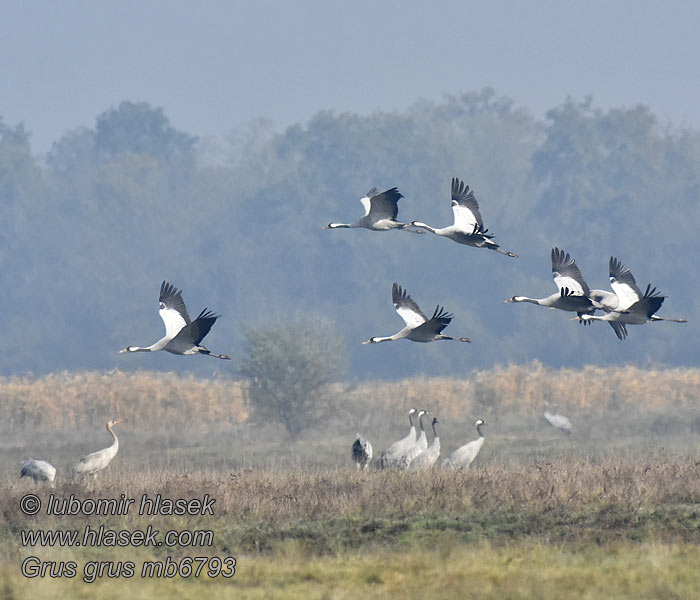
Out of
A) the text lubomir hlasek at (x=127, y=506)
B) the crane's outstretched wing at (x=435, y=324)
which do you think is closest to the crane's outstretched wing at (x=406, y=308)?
the crane's outstretched wing at (x=435, y=324)

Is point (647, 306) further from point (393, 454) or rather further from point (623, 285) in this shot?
point (393, 454)

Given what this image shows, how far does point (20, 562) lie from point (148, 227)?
263 ft

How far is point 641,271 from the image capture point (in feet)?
271

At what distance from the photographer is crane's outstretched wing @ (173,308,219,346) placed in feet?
57.3

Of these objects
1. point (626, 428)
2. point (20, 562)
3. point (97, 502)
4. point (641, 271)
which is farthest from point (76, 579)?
point (641, 271)

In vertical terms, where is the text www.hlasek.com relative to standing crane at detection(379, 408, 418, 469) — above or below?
below

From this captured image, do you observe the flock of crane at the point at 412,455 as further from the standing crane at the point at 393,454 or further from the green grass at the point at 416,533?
the green grass at the point at 416,533

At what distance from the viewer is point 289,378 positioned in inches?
1406

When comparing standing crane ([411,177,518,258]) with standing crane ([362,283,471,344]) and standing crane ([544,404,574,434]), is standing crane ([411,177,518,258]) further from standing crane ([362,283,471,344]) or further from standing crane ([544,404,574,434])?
standing crane ([544,404,574,434])

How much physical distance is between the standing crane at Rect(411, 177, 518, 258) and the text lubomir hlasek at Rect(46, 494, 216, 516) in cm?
490

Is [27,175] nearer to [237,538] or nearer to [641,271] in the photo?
[641,271]

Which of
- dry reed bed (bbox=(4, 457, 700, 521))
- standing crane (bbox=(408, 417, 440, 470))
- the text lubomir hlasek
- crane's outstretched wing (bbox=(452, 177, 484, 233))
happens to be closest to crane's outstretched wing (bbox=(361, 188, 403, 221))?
crane's outstretched wing (bbox=(452, 177, 484, 233))

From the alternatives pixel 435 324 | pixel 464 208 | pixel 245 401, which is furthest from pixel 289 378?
pixel 435 324

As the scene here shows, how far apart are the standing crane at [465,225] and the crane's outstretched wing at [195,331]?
11.1 feet
